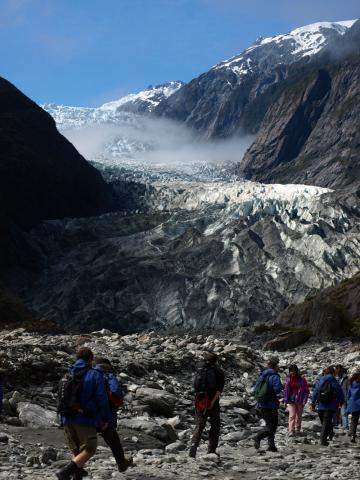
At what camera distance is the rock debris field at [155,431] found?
35.4 ft

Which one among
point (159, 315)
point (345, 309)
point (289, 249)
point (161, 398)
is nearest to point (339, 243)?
point (289, 249)

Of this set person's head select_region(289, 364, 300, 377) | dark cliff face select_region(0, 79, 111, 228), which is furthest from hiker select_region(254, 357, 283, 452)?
dark cliff face select_region(0, 79, 111, 228)

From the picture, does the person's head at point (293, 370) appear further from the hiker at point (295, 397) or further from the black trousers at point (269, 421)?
the black trousers at point (269, 421)

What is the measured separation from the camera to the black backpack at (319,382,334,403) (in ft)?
46.5

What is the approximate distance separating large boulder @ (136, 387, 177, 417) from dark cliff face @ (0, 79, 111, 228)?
9493cm

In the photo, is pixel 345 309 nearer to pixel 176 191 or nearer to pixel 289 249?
pixel 289 249

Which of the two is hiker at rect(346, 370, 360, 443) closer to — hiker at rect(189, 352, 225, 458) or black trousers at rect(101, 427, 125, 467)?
hiker at rect(189, 352, 225, 458)

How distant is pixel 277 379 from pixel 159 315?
72462mm

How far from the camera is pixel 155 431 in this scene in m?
13.8

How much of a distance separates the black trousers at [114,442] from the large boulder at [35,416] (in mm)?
3824

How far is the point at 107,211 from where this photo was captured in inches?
5359

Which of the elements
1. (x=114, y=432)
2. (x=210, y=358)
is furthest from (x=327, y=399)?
(x=114, y=432)

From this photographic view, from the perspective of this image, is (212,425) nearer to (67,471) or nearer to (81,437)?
(81,437)

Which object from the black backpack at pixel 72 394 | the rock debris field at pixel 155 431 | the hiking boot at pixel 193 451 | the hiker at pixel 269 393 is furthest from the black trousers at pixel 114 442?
the hiker at pixel 269 393
